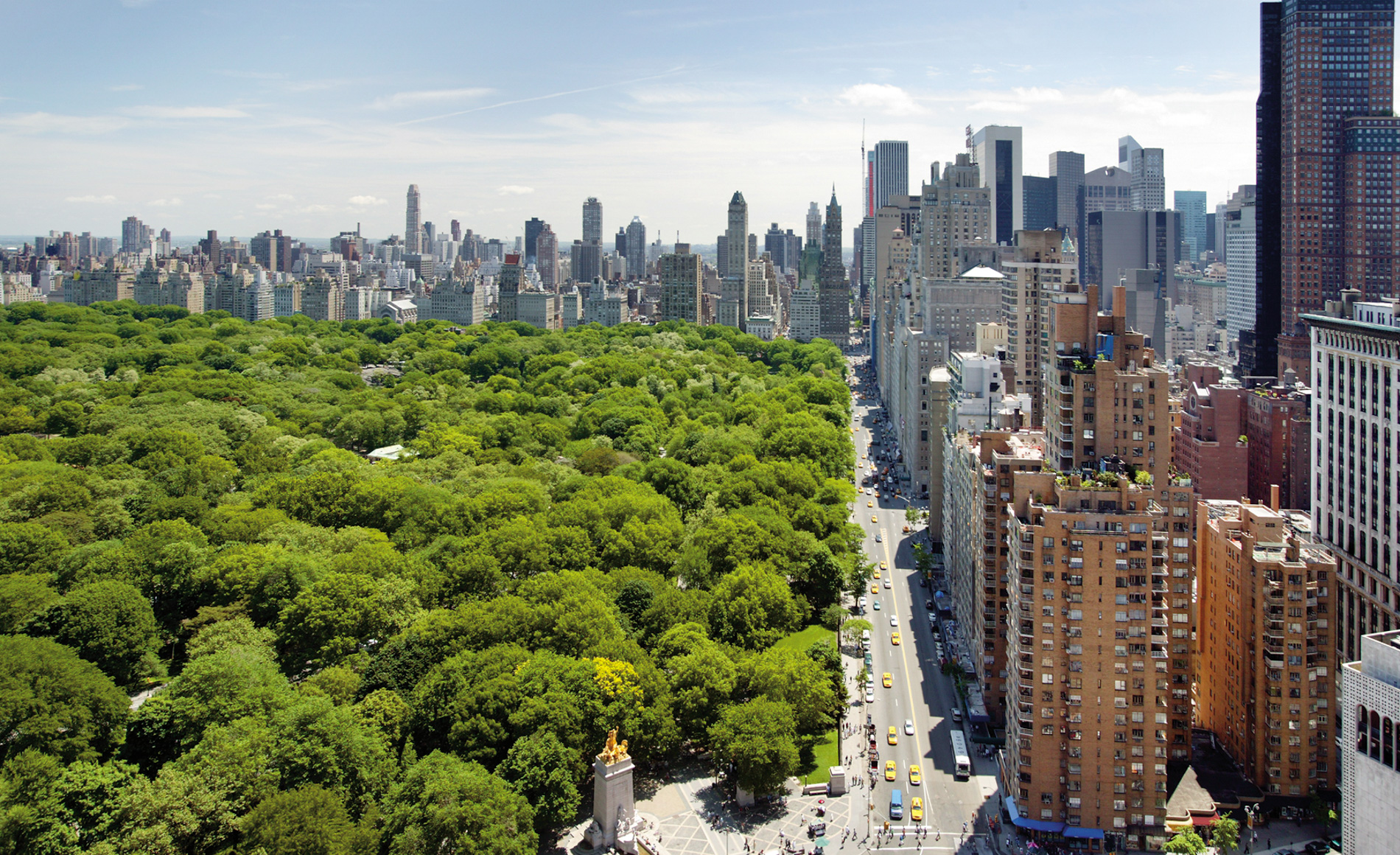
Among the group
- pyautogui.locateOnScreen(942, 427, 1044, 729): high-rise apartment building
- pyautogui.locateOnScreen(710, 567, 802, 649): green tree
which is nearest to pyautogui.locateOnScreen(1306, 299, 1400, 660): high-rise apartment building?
pyautogui.locateOnScreen(942, 427, 1044, 729): high-rise apartment building

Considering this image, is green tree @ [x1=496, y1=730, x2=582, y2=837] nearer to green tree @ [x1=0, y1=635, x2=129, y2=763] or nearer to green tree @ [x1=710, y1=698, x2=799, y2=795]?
green tree @ [x1=710, y1=698, x2=799, y2=795]

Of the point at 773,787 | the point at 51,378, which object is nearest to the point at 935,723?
the point at 773,787

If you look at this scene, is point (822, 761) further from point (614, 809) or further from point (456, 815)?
point (456, 815)

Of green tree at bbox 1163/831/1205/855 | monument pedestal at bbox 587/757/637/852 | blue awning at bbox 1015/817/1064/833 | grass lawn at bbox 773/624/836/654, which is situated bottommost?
blue awning at bbox 1015/817/1064/833

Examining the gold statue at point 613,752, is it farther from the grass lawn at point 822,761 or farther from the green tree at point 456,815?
the grass lawn at point 822,761

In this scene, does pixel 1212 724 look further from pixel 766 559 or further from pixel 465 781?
pixel 465 781

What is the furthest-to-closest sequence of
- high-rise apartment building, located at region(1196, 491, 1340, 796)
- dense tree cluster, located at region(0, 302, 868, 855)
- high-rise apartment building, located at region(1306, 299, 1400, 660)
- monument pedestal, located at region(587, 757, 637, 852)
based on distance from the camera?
high-rise apartment building, located at region(1306, 299, 1400, 660)
high-rise apartment building, located at region(1196, 491, 1340, 796)
monument pedestal, located at region(587, 757, 637, 852)
dense tree cluster, located at region(0, 302, 868, 855)
